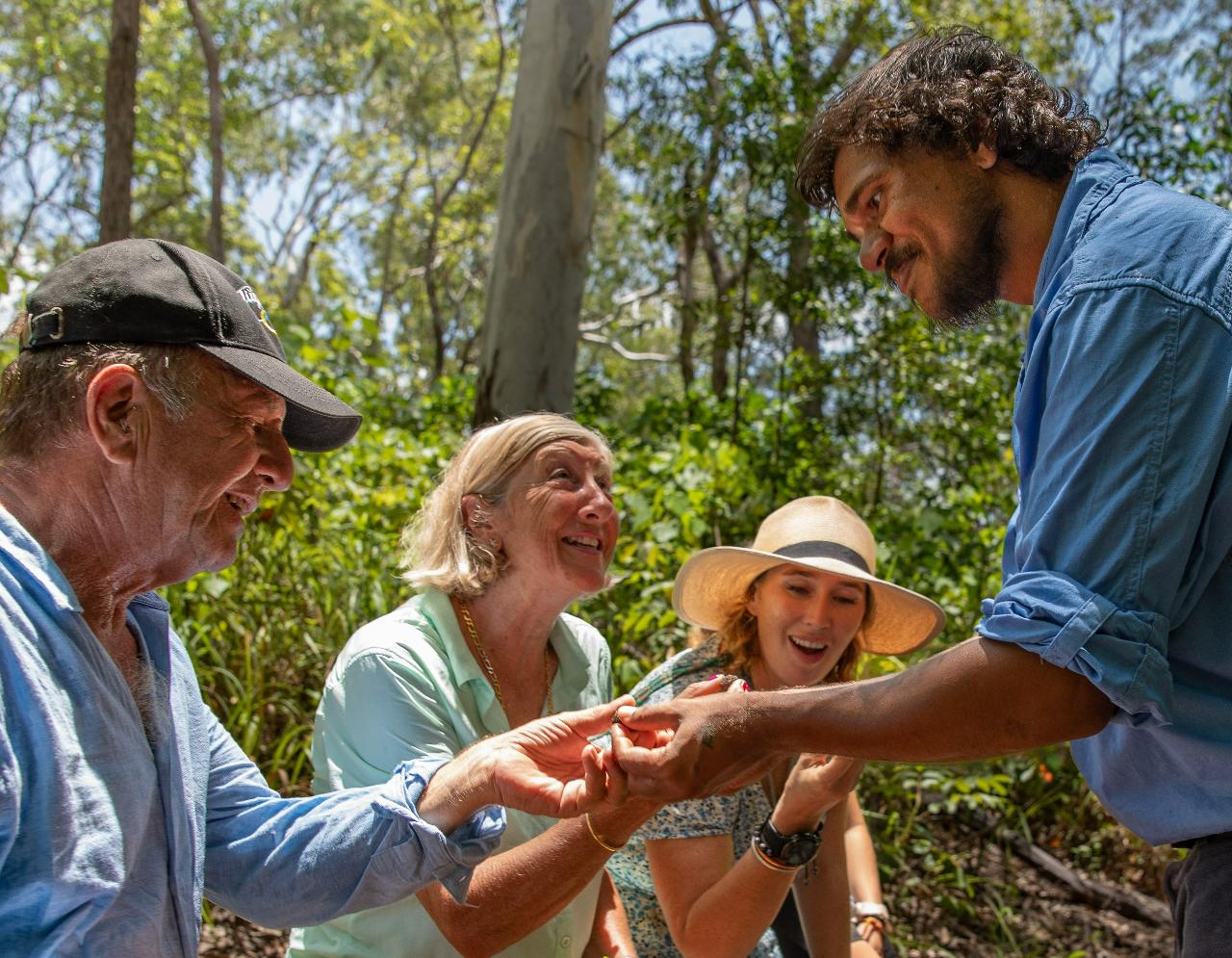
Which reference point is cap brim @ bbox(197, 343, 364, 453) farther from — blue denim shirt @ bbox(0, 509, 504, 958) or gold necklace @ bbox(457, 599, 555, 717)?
gold necklace @ bbox(457, 599, 555, 717)

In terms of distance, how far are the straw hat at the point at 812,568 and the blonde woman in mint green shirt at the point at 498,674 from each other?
28 cm

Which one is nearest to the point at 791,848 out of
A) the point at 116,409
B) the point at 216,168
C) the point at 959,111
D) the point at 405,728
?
the point at 405,728

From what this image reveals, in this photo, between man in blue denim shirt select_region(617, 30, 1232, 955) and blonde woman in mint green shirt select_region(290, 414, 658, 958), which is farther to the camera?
blonde woman in mint green shirt select_region(290, 414, 658, 958)

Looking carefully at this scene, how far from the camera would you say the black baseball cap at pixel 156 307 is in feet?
5.56

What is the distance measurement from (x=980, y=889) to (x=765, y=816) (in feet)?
8.48

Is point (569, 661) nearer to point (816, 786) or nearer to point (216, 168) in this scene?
point (816, 786)

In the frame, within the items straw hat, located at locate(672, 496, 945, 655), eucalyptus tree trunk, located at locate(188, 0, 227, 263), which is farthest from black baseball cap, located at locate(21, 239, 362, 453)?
eucalyptus tree trunk, located at locate(188, 0, 227, 263)

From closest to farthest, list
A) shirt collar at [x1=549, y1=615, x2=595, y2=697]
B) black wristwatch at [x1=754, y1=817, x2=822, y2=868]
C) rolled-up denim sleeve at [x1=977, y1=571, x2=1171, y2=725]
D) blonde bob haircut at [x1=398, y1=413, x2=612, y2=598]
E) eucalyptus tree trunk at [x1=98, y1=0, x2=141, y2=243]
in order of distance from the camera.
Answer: rolled-up denim sleeve at [x1=977, y1=571, x2=1171, y2=725], black wristwatch at [x1=754, y1=817, x2=822, y2=868], blonde bob haircut at [x1=398, y1=413, x2=612, y2=598], shirt collar at [x1=549, y1=615, x2=595, y2=697], eucalyptus tree trunk at [x1=98, y1=0, x2=141, y2=243]

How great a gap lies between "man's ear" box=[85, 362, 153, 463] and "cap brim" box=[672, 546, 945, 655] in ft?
5.60

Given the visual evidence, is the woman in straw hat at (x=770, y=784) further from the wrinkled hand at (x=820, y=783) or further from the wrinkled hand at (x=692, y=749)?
the wrinkled hand at (x=692, y=749)

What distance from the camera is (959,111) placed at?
1.96m

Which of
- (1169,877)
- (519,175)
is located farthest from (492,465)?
(519,175)

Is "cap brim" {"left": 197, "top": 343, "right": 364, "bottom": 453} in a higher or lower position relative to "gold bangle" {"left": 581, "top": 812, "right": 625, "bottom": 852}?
higher

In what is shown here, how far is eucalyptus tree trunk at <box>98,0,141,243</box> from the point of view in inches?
232
